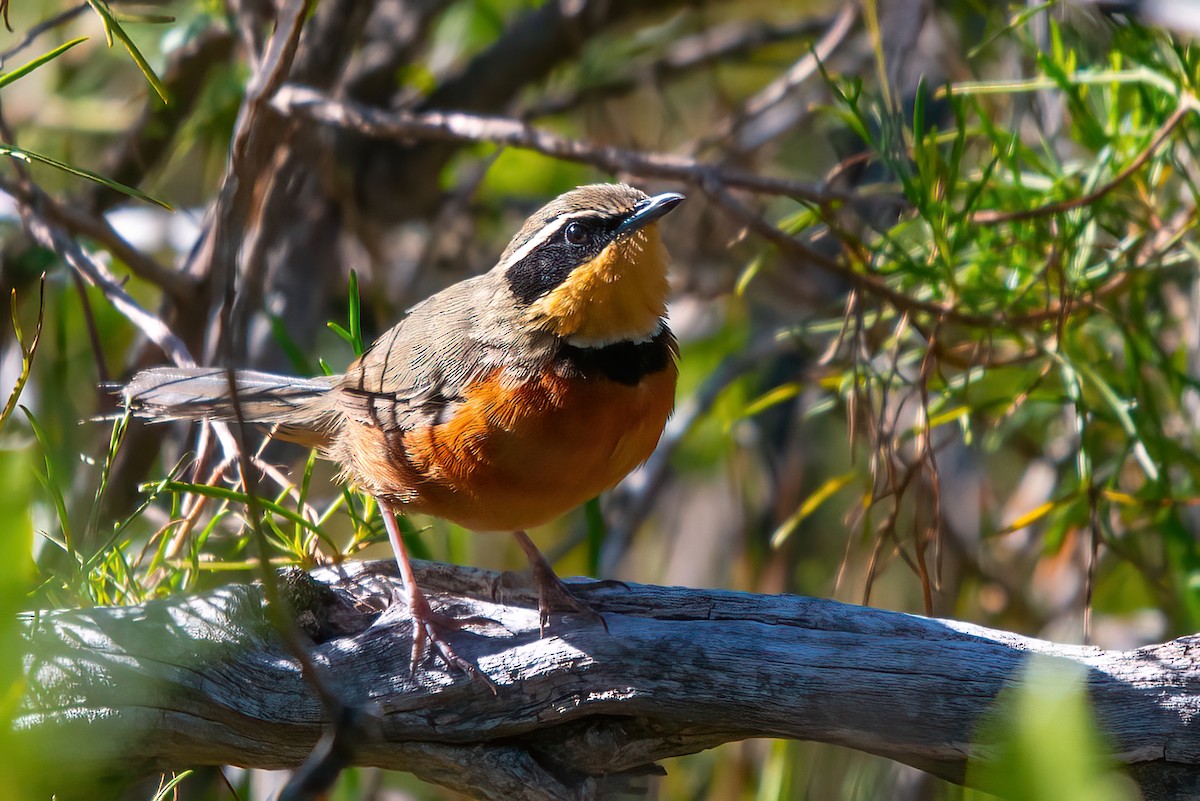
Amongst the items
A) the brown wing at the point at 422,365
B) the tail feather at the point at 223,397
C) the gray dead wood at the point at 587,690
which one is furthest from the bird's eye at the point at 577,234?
the gray dead wood at the point at 587,690

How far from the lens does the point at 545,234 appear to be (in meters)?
3.73

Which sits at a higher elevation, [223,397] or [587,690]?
[223,397]

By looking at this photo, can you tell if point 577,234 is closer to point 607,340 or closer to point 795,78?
point 607,340

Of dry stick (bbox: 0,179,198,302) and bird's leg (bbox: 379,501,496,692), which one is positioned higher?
dry stick (bbox: 0,179,198,302)

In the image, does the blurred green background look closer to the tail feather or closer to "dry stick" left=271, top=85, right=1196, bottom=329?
"dry stick" left=271, top=85, right=1196, bottom=329

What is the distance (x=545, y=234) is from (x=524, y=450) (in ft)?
2.89

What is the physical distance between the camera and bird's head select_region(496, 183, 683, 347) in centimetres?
350

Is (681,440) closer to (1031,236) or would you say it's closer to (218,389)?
(1031,236)

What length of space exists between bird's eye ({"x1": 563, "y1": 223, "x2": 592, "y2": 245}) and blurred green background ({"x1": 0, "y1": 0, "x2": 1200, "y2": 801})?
2.22 ft

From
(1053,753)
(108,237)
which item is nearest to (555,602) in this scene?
(108,237)

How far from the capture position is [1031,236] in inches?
149

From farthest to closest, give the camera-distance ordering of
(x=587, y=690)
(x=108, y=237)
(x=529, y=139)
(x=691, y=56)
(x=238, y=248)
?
(x=691, y=56)
(x=108, y=237)
(x=529, y=139)
(x=587, y=690)
(x=238, y=248)

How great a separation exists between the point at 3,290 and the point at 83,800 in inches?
103

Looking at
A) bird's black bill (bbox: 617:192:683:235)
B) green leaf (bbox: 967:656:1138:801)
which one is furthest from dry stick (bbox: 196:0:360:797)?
bird's black bill (bbox: 617:192:683:235)
